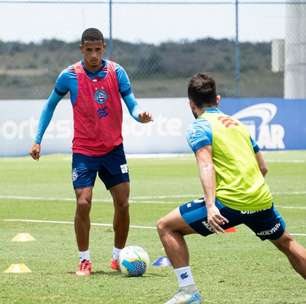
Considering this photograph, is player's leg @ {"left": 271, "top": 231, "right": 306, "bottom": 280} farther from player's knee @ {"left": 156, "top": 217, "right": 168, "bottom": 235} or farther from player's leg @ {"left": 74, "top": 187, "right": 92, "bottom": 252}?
player's leg @ {"left": 74, "top": 187, "right": 92, "bottom": 252}

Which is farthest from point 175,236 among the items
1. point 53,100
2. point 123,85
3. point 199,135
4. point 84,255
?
point 53,100

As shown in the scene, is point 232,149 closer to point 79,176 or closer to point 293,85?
point 79,176

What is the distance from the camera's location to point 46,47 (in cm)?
4981

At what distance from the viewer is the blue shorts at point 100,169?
A: 11141 millimetres

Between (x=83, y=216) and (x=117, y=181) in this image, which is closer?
(x=83, y=216)

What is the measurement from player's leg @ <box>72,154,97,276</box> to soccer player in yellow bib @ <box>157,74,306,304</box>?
7.16 feet

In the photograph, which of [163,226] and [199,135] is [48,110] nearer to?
[163,226]

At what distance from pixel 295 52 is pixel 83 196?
2618cm

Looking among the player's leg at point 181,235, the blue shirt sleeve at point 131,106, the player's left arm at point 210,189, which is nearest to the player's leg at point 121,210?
the blue shirt sleeve at point 131,106

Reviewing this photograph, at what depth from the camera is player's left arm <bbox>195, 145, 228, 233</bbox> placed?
8594mm

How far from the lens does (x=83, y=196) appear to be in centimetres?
1106

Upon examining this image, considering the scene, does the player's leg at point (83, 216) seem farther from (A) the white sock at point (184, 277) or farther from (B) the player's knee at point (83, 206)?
(A) the white sock at point (184, 277)

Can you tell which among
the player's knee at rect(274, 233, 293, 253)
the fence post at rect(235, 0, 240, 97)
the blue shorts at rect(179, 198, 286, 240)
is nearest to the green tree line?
the fence post at rect(235, 0, 240, 97)

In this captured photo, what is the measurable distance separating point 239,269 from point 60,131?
20.1m
